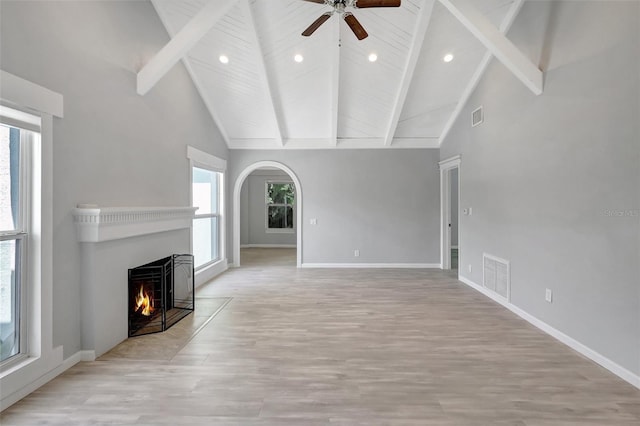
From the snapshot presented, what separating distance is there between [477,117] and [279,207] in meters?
6.79

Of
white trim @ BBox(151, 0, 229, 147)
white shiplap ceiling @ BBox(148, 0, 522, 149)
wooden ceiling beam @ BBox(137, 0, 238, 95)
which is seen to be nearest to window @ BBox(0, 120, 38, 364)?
wooden ceiling beam @ BBox(137, 0, 238, 95)

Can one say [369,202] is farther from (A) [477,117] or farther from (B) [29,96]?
(B) [29,96]

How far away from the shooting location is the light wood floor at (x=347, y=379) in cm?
200

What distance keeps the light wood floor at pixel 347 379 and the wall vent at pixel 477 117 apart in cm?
279

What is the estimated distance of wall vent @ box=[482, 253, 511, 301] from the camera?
161 inches

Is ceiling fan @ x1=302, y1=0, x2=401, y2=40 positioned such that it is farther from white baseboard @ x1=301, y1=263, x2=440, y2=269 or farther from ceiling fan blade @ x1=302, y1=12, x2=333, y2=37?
white baseboard @ x1=301, y1=263, x2=440, y2=269

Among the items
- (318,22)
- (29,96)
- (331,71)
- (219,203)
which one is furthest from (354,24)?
(219,203)

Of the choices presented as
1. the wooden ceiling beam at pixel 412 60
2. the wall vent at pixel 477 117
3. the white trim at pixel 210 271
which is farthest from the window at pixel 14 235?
the wall vent at pixel 477 117

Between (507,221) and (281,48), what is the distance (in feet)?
12.6

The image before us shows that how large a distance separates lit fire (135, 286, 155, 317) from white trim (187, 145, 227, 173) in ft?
6.95

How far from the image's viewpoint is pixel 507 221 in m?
4.07

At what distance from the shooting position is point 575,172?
9.61 feet

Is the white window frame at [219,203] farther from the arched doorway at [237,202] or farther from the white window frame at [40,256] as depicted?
the white window frame at [40,256]

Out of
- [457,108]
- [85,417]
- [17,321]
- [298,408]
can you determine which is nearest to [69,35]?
[17,321]
